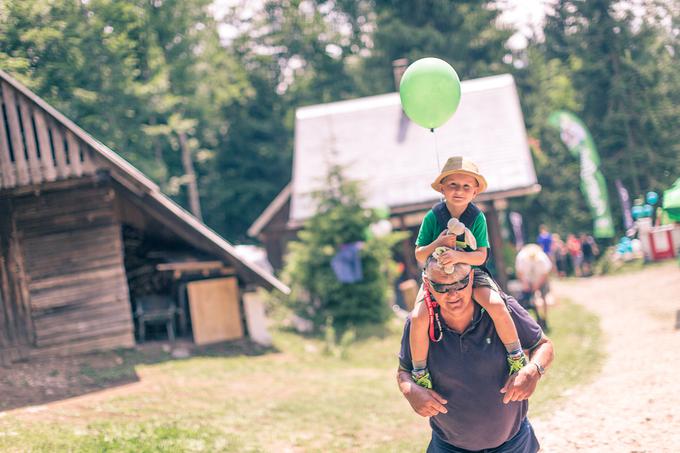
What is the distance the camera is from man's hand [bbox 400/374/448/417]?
4.17 meters

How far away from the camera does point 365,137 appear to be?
21562 mm

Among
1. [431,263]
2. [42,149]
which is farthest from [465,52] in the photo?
[431,263]

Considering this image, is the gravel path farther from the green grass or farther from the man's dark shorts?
the man's dark shorts

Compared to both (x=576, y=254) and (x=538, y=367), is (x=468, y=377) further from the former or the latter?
(x=576, y=254)

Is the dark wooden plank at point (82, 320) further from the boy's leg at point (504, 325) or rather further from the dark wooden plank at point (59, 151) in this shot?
the boy's leg at point (504, 325)

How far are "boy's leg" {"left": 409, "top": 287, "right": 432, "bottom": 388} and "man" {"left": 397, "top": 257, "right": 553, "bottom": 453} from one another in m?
0.05

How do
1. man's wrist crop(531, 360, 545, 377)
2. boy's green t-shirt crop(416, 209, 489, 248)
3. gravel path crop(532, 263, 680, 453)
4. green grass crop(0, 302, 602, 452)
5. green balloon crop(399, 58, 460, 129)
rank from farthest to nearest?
1. green grass crop(0, 302, 602, 452)
2. gravel path crop(532, 263, 680, 453)
3. green balloon crop(399, 58, 460, 129)
4. boy's green t-shirt crop(416, 209, 489, 248)
5. man's wrist crop(531, 360, 545, 377)

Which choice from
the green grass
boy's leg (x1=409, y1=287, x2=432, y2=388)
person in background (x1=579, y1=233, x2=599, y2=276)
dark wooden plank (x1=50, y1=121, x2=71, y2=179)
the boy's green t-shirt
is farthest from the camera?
person in background (x1=579, y1=233, x2=599, y2=276)

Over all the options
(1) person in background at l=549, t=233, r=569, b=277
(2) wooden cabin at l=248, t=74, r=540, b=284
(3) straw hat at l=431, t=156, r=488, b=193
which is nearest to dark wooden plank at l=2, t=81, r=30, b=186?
(2) wooden cabin at l=248, t=74, r=540, b=284

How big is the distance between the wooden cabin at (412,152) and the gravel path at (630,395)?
16.5ft

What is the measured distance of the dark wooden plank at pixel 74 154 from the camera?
11.8 metres

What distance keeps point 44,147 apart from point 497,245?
38.6 ft

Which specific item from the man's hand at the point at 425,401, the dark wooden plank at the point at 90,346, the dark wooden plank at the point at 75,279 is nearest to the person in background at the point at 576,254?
the dark wooden plank at the point at 90,346

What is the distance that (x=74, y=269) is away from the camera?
42.6ft
